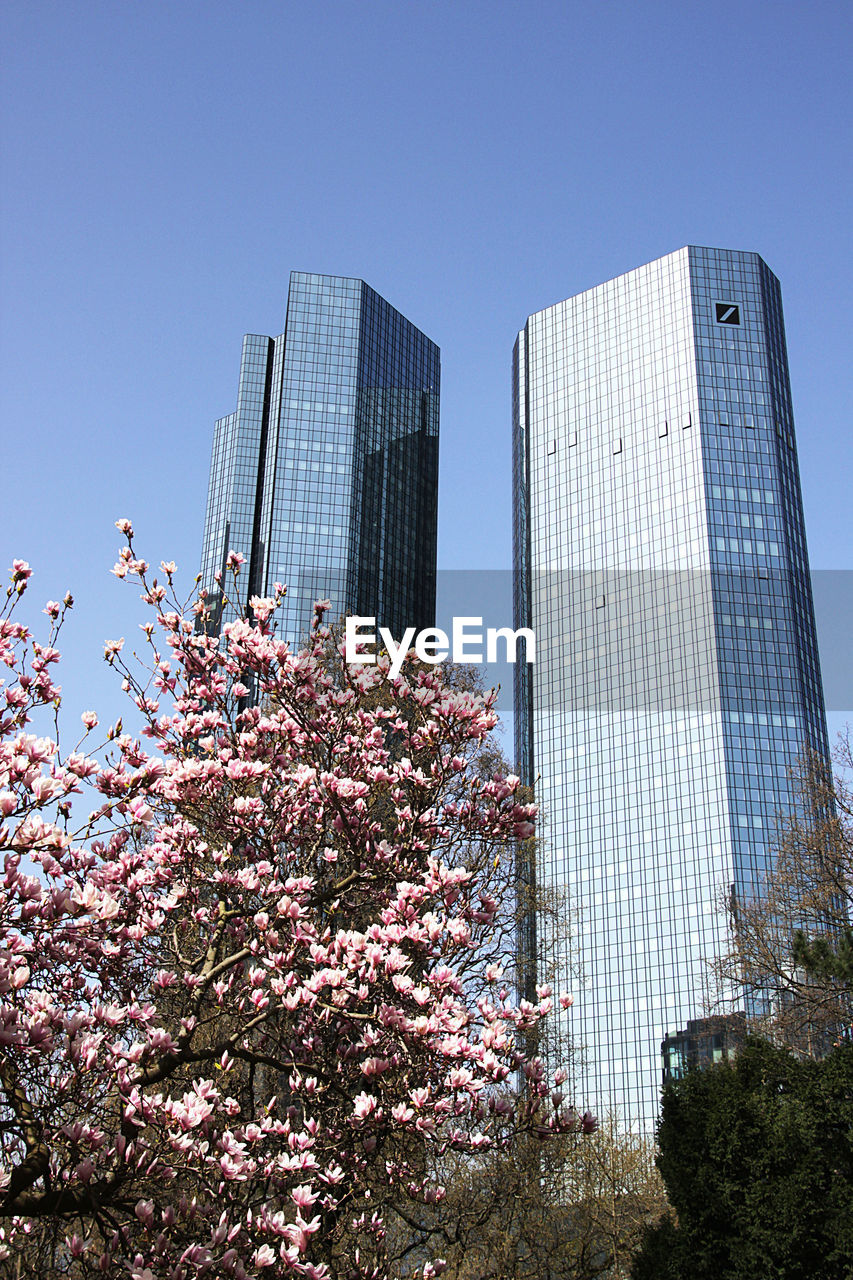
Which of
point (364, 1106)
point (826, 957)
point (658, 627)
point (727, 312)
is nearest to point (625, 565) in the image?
point (658, 627)

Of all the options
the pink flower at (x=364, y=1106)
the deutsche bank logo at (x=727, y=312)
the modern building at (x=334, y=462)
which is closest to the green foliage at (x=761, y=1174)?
the pink flower at (x=364, y=1106)

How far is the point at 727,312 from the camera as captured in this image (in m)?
109

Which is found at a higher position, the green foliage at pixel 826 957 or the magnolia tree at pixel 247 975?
the green foliage at pixel 826 957

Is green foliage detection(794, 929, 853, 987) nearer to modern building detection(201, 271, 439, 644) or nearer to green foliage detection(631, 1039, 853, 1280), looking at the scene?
green foliage detection(631, 1039, 853, 1280)

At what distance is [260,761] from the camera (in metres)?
7.18

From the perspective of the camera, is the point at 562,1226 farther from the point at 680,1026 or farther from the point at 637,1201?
the point at 680,1026

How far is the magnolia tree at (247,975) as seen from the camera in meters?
4.73

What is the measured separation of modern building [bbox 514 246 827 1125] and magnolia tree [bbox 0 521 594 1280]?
252ft

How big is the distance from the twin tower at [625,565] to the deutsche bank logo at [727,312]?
0.20m

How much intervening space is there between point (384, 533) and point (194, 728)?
79.4 meters

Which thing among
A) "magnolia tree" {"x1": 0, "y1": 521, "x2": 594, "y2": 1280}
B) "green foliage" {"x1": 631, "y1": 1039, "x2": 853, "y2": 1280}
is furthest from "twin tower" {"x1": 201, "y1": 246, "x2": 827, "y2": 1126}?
"magnolia tree" {"x1": 0, "y1": 521, "x2": 594, "y2": 1280}

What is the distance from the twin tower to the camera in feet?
284

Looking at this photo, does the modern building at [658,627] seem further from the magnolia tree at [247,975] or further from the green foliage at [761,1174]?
the magnolia tree at [247,975]

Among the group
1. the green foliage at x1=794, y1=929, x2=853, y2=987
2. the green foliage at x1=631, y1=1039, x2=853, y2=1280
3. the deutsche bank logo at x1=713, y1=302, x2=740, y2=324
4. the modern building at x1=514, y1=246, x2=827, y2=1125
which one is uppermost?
the deutsche bank logo at x1=713, y1=302, x2=740, y2=324
